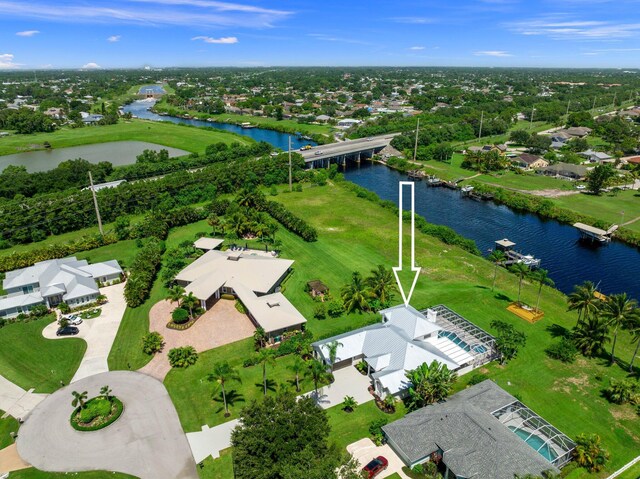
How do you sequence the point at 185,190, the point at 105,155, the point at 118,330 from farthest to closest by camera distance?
1. the point at 105,155
2. the point at 185,190
3. the point at 118,330

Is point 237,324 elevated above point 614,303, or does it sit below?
below

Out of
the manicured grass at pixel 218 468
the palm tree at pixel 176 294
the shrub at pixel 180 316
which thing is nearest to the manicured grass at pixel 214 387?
the manicured grass at pixel 218 468

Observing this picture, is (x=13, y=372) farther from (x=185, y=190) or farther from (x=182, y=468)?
(x=185, y=190)

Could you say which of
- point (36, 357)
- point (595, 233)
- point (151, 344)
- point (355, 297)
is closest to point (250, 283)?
point (355, 297)

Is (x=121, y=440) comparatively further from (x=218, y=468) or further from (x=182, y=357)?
(x=182, y=357)

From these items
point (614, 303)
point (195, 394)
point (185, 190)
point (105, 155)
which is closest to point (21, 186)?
point (185, 190)
